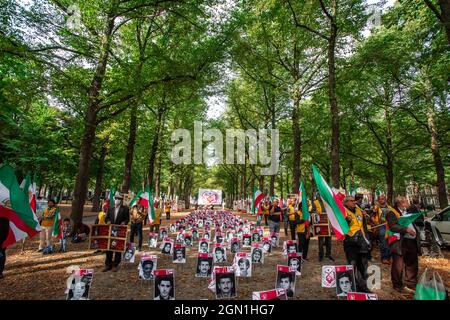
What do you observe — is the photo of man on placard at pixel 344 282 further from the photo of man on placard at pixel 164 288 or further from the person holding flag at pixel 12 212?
the person holding flag at pixel 12 212

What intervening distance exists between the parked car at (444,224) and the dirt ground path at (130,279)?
1281mm

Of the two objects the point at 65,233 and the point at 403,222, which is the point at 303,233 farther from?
the point at 65,233

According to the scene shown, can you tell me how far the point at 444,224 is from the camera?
1137cm

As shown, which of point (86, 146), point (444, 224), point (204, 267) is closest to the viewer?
point (204, 267)

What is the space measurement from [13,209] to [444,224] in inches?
597

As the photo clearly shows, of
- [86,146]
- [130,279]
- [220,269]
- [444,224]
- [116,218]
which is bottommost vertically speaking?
[130,279]

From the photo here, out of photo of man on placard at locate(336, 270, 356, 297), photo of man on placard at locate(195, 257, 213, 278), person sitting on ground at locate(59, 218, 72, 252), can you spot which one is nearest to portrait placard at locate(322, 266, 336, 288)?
photo of man on placard at locate(336, 270, 356, 297)

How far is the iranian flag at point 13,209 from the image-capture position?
621cm

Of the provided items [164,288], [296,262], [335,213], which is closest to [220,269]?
[164,288]

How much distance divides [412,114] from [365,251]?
18.2 m

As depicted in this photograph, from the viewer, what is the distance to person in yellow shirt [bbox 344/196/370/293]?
5.50 meters

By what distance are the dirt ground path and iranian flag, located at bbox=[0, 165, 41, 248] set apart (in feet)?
4.28

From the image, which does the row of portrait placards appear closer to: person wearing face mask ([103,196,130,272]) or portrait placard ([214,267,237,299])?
portrait placard ([214,267,237,299])

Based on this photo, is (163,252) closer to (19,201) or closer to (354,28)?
(19,201)
